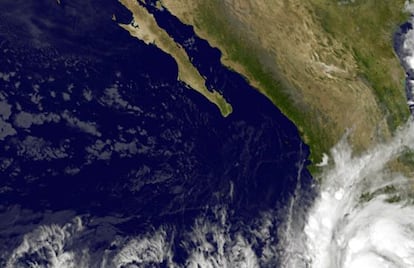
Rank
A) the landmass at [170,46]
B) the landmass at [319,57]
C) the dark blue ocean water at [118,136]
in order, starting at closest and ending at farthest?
the dark blue ocean water at [118,136] → the landmass at [319,57] → the landmass at [170,46]

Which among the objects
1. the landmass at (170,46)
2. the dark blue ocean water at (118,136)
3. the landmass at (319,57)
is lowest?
the dark blue ocean water at (118,136)

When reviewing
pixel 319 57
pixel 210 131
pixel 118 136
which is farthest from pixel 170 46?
pixel 319 57

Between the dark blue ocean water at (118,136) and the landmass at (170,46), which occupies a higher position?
the landmass at (170,46)

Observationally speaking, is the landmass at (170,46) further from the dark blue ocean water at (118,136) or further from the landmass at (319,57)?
the landmass at (319,57)

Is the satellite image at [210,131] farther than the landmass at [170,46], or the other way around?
the landmass at [170,46]

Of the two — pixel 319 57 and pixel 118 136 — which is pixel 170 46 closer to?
pixel 118 136

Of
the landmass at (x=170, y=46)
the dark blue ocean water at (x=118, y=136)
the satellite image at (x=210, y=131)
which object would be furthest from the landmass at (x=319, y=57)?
the landmass at (x=170, y=46)

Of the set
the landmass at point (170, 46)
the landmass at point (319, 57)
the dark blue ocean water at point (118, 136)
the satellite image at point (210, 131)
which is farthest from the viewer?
the landmass at point (170, 46)
